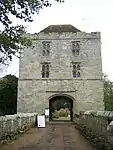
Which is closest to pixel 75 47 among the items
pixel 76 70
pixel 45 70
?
pixel 76 70

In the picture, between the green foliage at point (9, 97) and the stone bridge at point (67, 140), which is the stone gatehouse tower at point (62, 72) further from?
the stone bridge at point (67, 140)

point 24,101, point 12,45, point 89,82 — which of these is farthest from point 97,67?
point 12,45

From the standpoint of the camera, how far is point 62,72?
35.2m

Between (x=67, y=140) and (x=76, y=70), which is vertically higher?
(x=76, y=70)

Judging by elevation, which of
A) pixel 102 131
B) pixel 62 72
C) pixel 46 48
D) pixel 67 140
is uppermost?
pixel 46 48

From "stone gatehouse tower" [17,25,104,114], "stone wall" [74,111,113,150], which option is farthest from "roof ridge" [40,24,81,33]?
"stone wall" [74,111,113,150]

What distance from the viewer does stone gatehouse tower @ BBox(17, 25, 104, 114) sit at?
114ft

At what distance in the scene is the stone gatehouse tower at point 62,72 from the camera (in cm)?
3462

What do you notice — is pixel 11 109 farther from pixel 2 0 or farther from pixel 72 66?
pixel 2 0

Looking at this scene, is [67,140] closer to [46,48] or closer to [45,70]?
[45,70]

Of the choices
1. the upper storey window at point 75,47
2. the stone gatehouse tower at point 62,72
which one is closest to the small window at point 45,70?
the stone gatehouse tower at point 62,72

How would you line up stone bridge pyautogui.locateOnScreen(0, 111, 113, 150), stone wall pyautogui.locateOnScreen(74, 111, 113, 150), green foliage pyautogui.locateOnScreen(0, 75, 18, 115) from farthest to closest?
green foliage pyautogui.locateOnScreen(0, 75, 18, 115) < stone bridge pyautogui.locateOnScreen(0, 111, 113, 150) < stone wall pyautogui.locateOnScreen(74, 111, 113, 150)

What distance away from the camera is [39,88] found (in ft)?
115

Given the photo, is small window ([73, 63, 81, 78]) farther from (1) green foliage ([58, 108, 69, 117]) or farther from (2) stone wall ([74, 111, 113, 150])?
(1) green foliage ([58, 108, 69, 117])
